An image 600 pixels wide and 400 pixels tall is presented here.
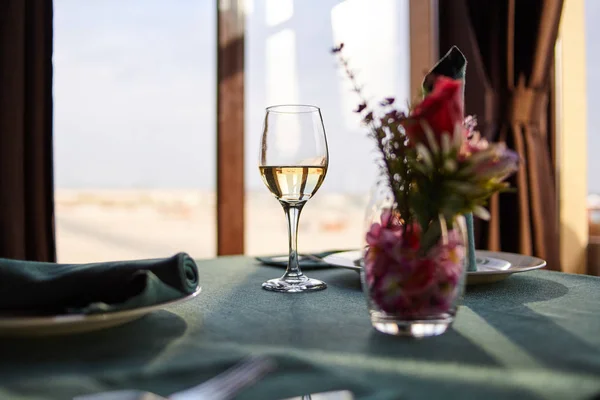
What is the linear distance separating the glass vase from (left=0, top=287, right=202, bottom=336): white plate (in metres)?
0.24

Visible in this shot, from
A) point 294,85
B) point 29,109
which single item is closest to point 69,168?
point 29,109

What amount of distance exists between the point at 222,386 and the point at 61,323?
7.9 inches

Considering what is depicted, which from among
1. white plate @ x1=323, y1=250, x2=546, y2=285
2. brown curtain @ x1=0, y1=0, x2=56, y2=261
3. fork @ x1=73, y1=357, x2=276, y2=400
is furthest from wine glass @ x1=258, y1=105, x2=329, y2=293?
brown curtain @ x1=0, y1=0, x2=56, y2=261

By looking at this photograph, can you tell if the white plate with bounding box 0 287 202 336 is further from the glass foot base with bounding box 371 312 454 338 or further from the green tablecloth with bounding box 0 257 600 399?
the glass foot base with bounding box 371 312 454 338

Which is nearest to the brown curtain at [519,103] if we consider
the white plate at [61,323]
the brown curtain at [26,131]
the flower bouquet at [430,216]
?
the brown curtain at [26,131]

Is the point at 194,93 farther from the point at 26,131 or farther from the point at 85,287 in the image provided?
the point at 85,287

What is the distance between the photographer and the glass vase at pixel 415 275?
1.80 ft

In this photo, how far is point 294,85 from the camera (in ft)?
10.1

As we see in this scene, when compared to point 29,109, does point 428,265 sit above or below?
below

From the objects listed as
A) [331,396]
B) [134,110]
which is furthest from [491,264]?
[134,110]

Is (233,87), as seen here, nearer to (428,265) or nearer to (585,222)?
(585,222)

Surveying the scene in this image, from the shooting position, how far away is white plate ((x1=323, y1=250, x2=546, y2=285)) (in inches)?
32.9

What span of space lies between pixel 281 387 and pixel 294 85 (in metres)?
2.76

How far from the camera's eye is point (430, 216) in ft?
1.85
